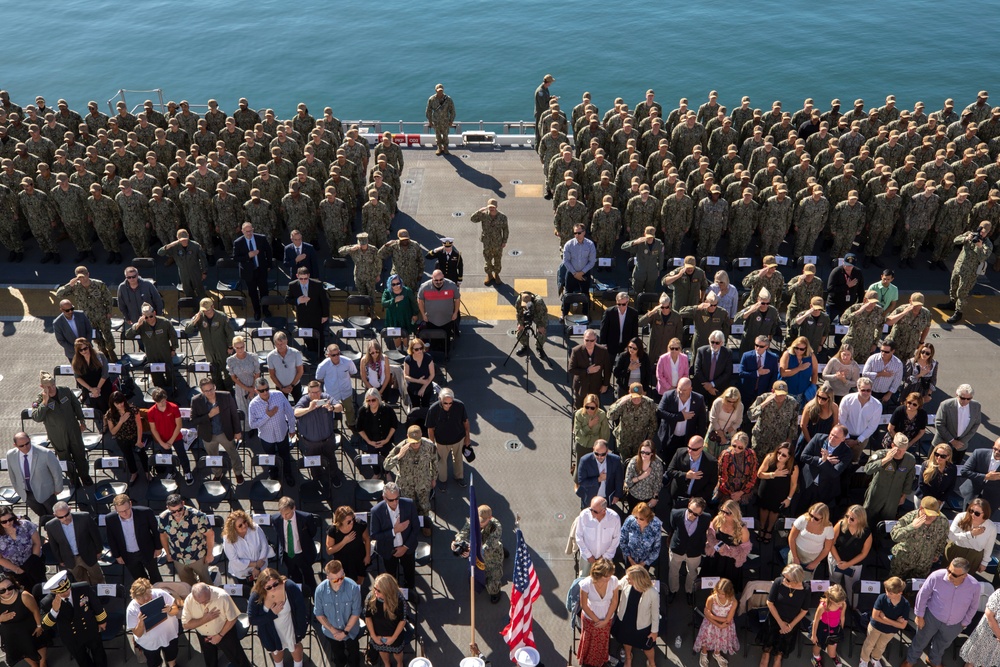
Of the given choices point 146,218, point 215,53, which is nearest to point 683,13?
point 215,53

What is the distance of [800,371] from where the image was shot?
11383 mm

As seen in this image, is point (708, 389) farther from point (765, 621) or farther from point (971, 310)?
point (971, 310)

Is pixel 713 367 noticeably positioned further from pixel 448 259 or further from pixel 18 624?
pixel 18 624

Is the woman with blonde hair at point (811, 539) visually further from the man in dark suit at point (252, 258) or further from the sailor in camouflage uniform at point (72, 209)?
the sailor in camouflage uniform at point (72, 209)

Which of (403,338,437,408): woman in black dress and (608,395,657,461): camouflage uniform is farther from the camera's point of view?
(403,338,437,408): woman in black dress

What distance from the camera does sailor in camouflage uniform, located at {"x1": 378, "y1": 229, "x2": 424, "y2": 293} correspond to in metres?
14.3

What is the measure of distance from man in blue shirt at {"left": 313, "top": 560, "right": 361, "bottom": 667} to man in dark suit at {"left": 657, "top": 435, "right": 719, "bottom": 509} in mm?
Result: 3770

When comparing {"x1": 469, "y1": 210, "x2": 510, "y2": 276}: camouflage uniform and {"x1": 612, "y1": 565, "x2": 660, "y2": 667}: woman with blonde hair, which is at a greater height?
{"x1": 469, "y1": 210, "x2": 510, "y2": 276}: camouflage uniform

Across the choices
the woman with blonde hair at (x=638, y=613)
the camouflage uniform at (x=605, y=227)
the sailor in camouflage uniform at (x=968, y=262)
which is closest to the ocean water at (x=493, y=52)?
the camouflage uniform at (x=605, y=227)

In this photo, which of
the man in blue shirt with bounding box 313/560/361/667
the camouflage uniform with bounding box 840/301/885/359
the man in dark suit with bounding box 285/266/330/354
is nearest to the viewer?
the man in blue shirt with bounding box 313/560/361/667

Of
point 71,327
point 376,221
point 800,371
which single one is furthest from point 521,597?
point 376,221

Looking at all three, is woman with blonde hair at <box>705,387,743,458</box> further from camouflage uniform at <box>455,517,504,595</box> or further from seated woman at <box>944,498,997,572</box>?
camouflage uniform at <box>455,517,504,595</box>

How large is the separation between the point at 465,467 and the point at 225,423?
3204 millimetres

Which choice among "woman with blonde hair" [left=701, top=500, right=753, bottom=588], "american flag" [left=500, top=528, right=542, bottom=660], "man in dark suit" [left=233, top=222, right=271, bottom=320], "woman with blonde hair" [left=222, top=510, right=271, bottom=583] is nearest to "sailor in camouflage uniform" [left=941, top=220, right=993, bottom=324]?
"woman with blonde hair" [left=701, top=500, right=753, bottom=588]
